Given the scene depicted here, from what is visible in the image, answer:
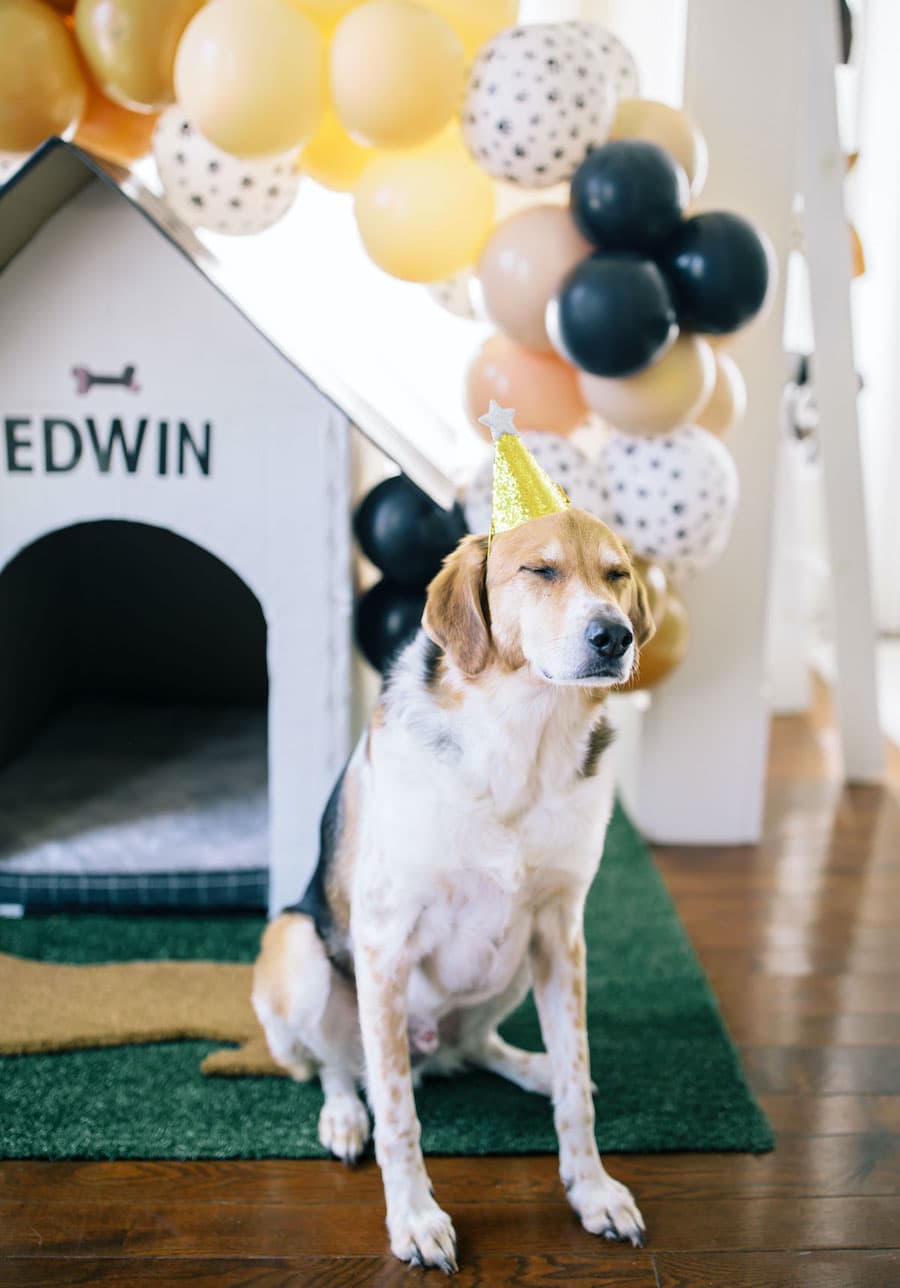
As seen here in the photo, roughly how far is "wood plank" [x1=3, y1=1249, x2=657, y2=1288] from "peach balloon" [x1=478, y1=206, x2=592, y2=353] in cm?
178

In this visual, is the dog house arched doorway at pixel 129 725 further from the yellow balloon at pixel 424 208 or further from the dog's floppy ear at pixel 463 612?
the dog's floppy ear at pixel 463 612

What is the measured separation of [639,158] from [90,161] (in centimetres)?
106

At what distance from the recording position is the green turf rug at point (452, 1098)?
6.51 ft

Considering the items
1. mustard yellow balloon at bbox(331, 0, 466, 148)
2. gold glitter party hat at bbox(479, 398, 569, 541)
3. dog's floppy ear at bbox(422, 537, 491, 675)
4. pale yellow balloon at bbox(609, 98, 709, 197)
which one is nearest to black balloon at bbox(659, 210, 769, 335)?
pale yellow balloon at bbox(609, 98, 709, 197)

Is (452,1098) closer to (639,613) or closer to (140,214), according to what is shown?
(639,613)

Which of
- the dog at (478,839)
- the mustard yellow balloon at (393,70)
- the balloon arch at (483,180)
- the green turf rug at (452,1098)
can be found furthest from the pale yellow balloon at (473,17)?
the green turf rug at (452,1098)

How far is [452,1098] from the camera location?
83.8 inches

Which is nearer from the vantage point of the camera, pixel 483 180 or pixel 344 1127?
pixel 344 1127

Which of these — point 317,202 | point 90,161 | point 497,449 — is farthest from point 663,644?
point 317,202

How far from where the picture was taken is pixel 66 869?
2.77 meters

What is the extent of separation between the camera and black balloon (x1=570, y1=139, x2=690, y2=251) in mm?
2270

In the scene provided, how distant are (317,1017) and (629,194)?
1.63 meters

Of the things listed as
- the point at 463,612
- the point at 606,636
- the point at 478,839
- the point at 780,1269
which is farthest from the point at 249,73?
the point at 780,1269

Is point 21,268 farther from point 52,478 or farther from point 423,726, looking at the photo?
point 423,726
